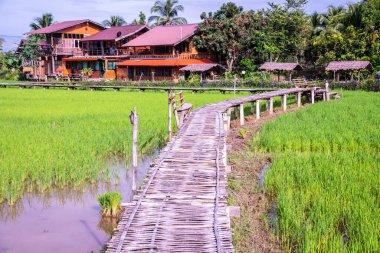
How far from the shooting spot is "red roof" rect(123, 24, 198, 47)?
34.7 m

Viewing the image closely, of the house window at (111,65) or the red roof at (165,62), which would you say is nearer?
the red roof at (165,62)

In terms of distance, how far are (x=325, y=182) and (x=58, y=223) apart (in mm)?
3959

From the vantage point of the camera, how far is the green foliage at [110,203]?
6.29 metres

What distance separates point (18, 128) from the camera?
12641 millimetres

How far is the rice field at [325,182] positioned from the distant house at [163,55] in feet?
75.0

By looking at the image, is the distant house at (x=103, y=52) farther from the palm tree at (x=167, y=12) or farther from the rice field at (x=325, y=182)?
the rice field at (x=325, y=182)

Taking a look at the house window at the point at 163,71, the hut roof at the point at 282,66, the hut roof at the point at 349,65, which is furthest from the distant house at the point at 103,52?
the hut roof at the point at 349,65

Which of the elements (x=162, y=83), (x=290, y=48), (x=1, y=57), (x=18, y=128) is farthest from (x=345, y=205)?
(x=1, y=57)

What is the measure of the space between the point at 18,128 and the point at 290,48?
1032 inches

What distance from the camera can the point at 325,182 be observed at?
6.87 meters

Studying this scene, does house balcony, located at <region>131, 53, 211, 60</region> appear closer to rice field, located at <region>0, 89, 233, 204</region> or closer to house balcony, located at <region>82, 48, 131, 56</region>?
house balcony, located at <region>82, 48, 131, 56</region>

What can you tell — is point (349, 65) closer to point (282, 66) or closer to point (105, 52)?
point (282, 66)

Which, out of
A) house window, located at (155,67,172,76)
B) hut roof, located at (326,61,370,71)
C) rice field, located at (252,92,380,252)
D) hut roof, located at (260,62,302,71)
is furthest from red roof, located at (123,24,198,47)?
rice field, located at (252,92,380,252)

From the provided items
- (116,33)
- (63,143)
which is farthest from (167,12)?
(63,143)
